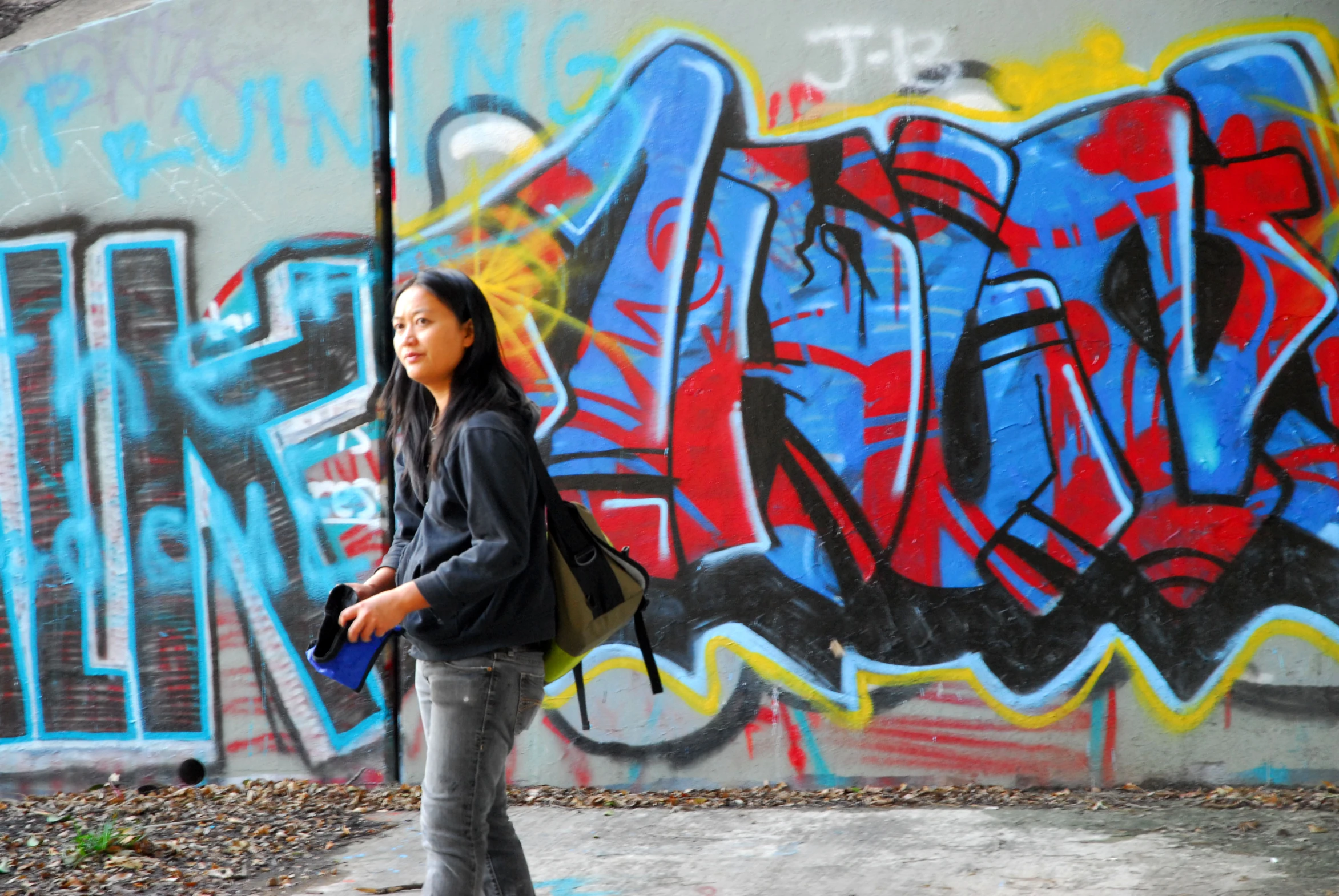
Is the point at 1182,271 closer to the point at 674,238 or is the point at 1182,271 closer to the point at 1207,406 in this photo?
the point at 1207,406

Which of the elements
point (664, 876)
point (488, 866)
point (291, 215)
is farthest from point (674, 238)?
point (488, 866)

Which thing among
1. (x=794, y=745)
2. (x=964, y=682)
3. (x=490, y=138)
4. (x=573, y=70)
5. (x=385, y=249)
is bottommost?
(x=794, y=745)

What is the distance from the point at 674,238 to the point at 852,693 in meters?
1.82

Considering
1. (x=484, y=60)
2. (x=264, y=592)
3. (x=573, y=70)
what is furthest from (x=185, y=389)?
(x=573, y=70)

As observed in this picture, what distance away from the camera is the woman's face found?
2.63 m

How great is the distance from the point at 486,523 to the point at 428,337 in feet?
1.50

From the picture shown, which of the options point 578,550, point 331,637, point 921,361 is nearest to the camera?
point 331,637

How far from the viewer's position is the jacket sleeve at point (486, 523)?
243 centimetres

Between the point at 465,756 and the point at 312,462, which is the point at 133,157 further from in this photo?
the point at 465,756

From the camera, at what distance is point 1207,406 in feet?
14.1

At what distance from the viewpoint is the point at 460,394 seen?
2.65m

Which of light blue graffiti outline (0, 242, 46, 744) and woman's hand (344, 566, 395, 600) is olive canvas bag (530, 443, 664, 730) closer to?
woman's hand (344, 566, 395, 600)

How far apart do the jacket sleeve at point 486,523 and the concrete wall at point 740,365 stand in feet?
6.72

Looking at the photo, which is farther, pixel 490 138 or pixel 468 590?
pixel 490 138
